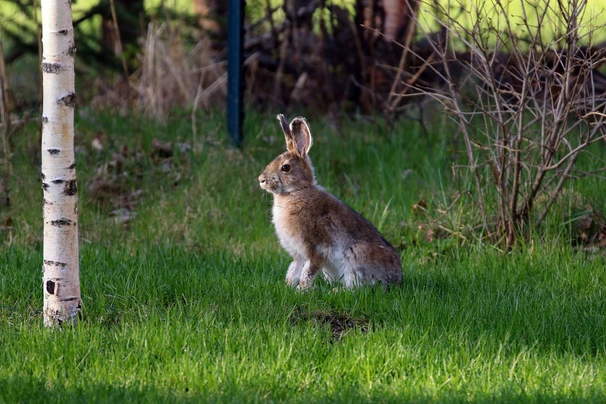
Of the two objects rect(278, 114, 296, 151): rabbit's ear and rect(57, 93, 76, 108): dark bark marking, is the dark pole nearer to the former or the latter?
rect(278, 114, 296, 151): rabbit's ear

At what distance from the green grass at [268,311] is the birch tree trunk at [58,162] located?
236 millimetres

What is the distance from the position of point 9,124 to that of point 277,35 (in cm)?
439

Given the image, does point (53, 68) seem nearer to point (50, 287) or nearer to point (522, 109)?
point (50, 287)

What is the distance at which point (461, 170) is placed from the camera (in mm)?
8336

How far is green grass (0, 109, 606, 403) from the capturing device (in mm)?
4316

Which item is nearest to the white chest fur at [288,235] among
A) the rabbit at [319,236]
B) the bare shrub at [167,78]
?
the rabbit at [319,236]

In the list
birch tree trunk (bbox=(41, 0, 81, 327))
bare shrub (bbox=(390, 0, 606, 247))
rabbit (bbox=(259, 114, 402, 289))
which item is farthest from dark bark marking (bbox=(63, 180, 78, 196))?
bare shrub (bbox=(390, 0, 606, 247))

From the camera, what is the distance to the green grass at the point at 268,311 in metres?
4.32

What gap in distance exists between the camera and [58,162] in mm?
4902

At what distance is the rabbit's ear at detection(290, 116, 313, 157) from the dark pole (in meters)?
2.89

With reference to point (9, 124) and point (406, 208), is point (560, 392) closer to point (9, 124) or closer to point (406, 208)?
point (406, 208)

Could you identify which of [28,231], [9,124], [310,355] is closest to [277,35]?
[9,124]

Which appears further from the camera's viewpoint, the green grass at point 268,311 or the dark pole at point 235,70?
the dark pole at point 235,70

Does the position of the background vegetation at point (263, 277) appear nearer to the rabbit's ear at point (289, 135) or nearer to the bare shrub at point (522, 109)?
the bare shrub at point (522, 109)
